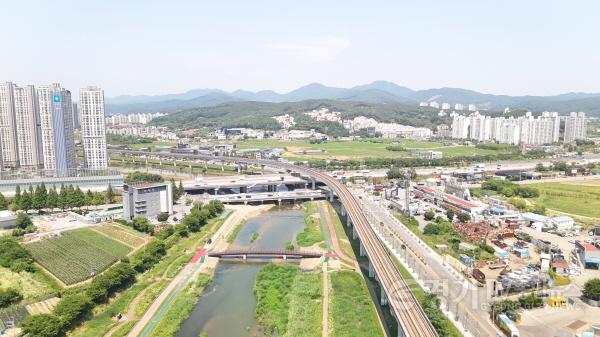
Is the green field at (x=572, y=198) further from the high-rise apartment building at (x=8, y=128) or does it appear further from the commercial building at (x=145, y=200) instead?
the high-rise apartment building at (x=8, y=128)

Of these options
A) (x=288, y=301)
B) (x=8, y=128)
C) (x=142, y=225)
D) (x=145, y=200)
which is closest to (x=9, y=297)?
(x=142, y=225)

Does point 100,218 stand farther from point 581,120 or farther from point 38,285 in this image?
point 581,120

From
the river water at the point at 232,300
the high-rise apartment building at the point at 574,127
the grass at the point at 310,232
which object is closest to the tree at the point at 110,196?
the river water at the point at 232,300

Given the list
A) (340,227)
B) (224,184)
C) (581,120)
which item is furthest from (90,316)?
(581,120)

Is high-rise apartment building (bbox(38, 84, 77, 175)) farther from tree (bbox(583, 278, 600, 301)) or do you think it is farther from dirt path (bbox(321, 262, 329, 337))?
tree (bbox(583, 278, 600, 301))

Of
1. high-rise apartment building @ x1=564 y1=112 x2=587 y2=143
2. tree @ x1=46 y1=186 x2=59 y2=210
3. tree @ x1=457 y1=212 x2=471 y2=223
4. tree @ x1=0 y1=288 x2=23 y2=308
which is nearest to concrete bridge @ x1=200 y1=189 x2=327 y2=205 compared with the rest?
tree @ x1=46 y1=186 x2=59 y2=210
